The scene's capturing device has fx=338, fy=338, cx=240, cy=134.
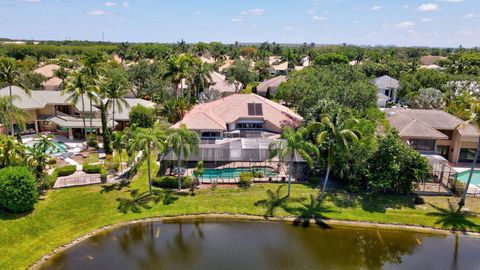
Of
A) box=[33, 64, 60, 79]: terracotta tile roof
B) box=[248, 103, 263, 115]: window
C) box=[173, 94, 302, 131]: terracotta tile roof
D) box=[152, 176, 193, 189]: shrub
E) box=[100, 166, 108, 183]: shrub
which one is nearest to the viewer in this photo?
box=[152, 176, 193, 189]: shrub

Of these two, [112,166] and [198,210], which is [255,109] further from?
[198,210]

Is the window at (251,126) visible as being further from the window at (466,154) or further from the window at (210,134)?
the window at (466,154)

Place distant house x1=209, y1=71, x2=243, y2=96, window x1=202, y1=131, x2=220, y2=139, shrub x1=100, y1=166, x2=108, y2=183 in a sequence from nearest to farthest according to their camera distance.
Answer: shrub x1=100, y1=166, x2=108, y2=183
window x1=202, y1=131, x2=220, y2=139
distant house x1=209, y1=71, x2=243, y2=96

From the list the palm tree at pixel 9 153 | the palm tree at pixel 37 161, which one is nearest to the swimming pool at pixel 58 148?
the palm tree at pixel 37 161

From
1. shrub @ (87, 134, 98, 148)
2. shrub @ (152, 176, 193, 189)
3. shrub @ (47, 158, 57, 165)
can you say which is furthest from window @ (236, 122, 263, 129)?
shrub @ (47, 158, 57, 165)

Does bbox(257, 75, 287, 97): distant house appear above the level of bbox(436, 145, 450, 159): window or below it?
above

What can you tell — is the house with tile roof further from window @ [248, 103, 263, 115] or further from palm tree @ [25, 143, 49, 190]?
palm tree @ [25, 143, 49, 190]

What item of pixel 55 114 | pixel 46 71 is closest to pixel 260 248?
pixel 55 114
